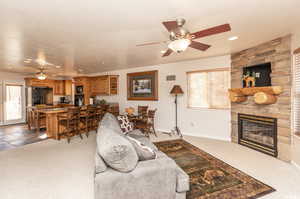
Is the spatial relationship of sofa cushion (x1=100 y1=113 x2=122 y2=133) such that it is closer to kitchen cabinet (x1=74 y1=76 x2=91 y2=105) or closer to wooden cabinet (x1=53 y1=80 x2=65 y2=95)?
kitchen cabinet (x1=74 y1=76 x2=91 y2=105)

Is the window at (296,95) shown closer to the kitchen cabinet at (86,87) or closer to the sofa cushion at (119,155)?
the sofa cushion at (119,155)

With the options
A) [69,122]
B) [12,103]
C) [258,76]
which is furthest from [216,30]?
[12,103]

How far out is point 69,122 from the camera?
15.0 ft

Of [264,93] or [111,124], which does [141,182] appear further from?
[264,93]

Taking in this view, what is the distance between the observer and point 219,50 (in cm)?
377

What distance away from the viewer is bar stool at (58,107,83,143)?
4.36 m

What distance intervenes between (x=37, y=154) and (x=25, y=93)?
214 inches

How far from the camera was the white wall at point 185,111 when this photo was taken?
4395 mm

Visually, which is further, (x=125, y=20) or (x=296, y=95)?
(x=296, y=95)

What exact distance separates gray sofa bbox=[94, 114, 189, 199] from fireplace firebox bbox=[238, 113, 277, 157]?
9.32 ft

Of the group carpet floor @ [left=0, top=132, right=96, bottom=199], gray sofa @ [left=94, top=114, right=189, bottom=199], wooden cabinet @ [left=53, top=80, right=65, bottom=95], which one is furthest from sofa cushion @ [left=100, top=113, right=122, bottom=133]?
wooden cabinet @ [left=53, top=80, right=65, bottom=95]

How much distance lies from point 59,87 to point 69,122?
4655 mm

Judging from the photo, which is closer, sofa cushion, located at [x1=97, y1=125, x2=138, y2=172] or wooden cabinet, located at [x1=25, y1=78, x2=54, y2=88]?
sofa cushion, located at [x1=97, y1=125, x2=138, y2=172]

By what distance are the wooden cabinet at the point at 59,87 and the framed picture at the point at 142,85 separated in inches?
186
